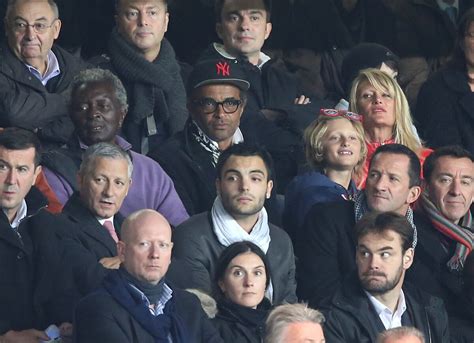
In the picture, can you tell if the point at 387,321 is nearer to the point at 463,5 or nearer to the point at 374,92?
the point at 374,92

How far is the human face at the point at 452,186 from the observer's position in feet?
42.2

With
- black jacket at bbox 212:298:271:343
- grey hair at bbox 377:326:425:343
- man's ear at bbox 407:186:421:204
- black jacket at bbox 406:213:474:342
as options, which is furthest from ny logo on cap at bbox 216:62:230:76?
grey hair at bbox 377:326:425:343

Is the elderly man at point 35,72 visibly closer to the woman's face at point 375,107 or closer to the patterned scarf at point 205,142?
the patterned scarf at point 205,142

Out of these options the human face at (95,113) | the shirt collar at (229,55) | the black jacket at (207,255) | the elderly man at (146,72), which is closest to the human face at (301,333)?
the black jacket at (207,255)

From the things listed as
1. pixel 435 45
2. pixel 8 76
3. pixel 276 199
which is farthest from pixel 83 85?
pixel 435 45

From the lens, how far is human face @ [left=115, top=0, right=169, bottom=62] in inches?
531

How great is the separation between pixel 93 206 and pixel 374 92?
2.56 metres

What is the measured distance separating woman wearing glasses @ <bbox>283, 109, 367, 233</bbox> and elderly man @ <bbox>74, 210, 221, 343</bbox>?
1.78 m

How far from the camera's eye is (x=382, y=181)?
12.6 metres

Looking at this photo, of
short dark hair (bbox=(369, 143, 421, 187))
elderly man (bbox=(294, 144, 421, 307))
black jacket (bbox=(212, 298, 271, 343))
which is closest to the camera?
black jacket (bbox=(212, 298, 271, 343))

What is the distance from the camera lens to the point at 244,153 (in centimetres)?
1224

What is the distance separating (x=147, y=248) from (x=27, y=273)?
69 centimetres

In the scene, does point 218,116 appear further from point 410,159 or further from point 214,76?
point 410,159

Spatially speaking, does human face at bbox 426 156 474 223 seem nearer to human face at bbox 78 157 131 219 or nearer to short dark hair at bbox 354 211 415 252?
short dark hair at bbox 354 211 415 252
